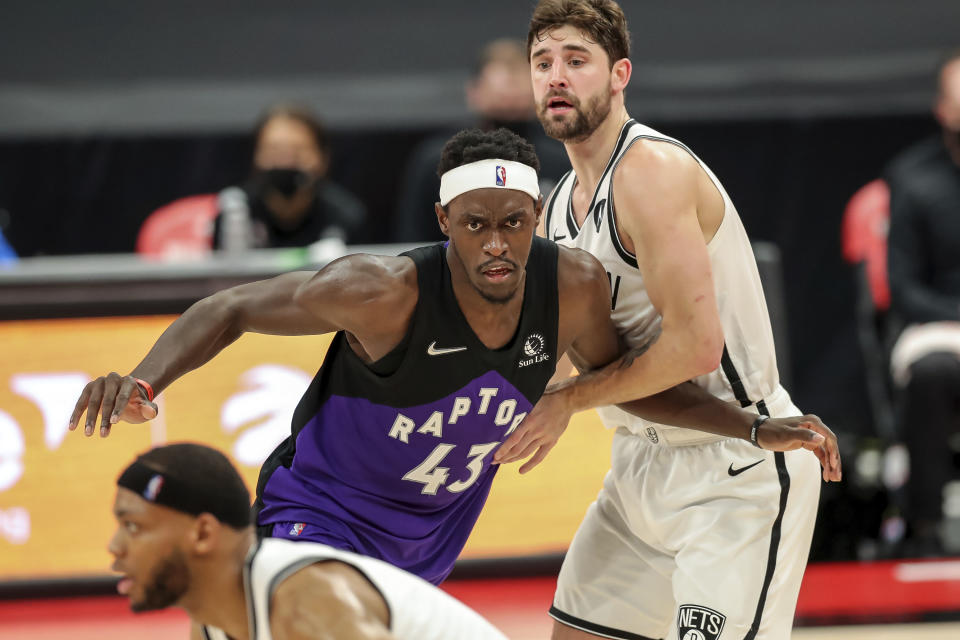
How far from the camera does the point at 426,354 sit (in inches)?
135

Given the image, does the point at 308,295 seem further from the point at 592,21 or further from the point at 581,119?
the point at 592,21

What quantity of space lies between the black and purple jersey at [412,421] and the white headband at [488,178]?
0.16 m

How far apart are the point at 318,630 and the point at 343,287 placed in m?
1.00

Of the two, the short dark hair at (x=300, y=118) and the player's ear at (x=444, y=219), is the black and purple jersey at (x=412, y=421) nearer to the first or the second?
the player's ear at (x=444, y=219)

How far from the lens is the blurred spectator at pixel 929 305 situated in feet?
21.2

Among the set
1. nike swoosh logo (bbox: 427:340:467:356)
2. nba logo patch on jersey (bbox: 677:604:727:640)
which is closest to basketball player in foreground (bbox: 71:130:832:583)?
nike swoosh logo (bbox: 427:340:467:356)

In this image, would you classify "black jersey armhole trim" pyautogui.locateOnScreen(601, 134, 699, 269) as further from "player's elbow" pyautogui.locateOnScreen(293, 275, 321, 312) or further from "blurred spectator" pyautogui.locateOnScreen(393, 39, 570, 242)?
"blurred spectator" pyautogui.locateOnScreen(393, 39, 570, 242)

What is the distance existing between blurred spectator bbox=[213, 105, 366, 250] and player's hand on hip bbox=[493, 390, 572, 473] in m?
3.54

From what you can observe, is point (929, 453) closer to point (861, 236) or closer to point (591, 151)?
point (861, 236)

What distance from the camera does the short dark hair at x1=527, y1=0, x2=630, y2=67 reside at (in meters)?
3.73

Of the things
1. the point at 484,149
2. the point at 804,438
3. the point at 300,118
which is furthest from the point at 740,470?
Result: the point at 300,118

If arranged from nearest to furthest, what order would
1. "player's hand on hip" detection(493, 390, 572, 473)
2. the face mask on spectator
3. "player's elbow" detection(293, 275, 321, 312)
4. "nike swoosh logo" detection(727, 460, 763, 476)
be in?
"player's elbow" detection(293, 275, 321, 312) → "player's hand on hip" detection(493, 390, 572, 473) → "nike swoosh logo" detection(727, 460, 763, 476) → the face mask on spectator

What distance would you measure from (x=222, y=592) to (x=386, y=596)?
34 cm

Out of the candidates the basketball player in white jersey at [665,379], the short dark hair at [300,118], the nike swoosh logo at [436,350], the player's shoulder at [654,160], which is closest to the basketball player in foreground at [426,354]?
the nike swoosh logo at [436,350]
